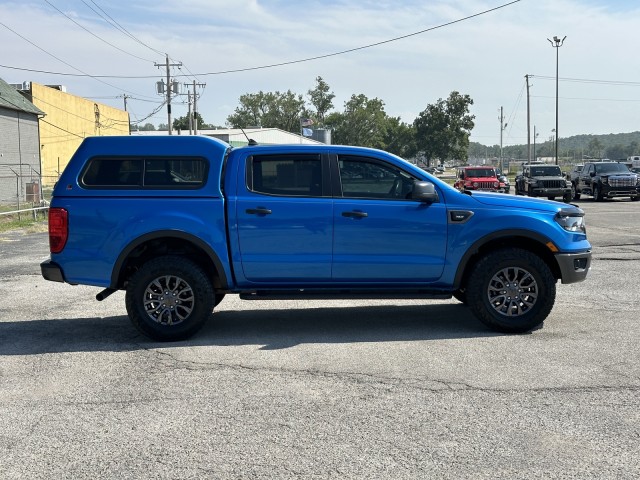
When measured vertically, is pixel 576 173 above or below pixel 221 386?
above

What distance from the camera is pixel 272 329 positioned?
24.8 feet

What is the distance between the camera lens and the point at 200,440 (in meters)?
4.43

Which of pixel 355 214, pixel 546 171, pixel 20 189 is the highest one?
pixel 546 171

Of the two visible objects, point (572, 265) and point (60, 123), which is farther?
point (60, 123)

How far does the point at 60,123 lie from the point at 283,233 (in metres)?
45.7

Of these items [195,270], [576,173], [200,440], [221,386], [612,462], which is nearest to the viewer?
[612,462]

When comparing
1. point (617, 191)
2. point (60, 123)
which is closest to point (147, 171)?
point (617, 191)

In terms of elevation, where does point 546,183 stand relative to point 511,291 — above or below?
above

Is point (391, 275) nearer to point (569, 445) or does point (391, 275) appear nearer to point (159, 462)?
point (569, 445)

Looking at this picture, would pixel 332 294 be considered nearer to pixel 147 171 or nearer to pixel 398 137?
pixel 147 171

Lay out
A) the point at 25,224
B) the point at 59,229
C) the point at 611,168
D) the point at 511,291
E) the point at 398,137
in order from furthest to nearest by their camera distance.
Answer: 1. the point at 398,137
2. the point at 611,168
3. the point at 25,224
4. the point at 511,291
5. the point at 59,229

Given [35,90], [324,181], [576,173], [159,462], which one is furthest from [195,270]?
[35,90]

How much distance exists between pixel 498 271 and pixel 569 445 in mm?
3021

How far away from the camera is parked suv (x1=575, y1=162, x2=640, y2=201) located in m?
31.4
